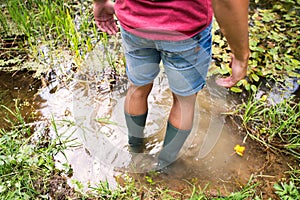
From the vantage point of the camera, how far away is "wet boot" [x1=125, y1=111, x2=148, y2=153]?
195 centimetres

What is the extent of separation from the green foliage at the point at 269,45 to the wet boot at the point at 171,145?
2.91 feet

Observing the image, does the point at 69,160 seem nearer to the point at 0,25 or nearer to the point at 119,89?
the point at 119,89

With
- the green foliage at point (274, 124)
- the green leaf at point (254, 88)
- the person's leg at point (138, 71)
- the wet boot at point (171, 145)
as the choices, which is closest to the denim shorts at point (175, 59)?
the person's leg at point (138, 71)

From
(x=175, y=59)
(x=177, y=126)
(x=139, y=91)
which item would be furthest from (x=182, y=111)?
(x=175, y=59)

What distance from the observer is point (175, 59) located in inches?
54.3

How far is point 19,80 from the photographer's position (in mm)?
2605

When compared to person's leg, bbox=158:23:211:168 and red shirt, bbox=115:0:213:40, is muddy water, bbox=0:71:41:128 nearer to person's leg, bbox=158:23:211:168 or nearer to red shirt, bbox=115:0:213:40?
person's leg, bbox=158:23:211:168

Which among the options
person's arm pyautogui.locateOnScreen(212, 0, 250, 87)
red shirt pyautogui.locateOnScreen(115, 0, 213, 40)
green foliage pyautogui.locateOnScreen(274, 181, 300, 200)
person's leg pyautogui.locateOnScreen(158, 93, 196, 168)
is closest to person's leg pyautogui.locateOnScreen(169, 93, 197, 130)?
person's leg pyautogui.locateOnScreen(158, 93, 196, 168)

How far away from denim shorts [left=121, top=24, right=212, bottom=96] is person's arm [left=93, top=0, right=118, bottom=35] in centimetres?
39

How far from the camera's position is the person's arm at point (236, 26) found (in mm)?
1066

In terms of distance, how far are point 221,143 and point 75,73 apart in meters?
1.41

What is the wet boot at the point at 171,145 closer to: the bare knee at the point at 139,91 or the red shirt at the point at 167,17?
the bare knee at the point at 139,91

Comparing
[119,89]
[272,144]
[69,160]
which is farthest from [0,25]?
[272,144]

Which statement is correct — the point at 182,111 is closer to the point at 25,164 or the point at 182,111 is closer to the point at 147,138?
the point at 147,138
